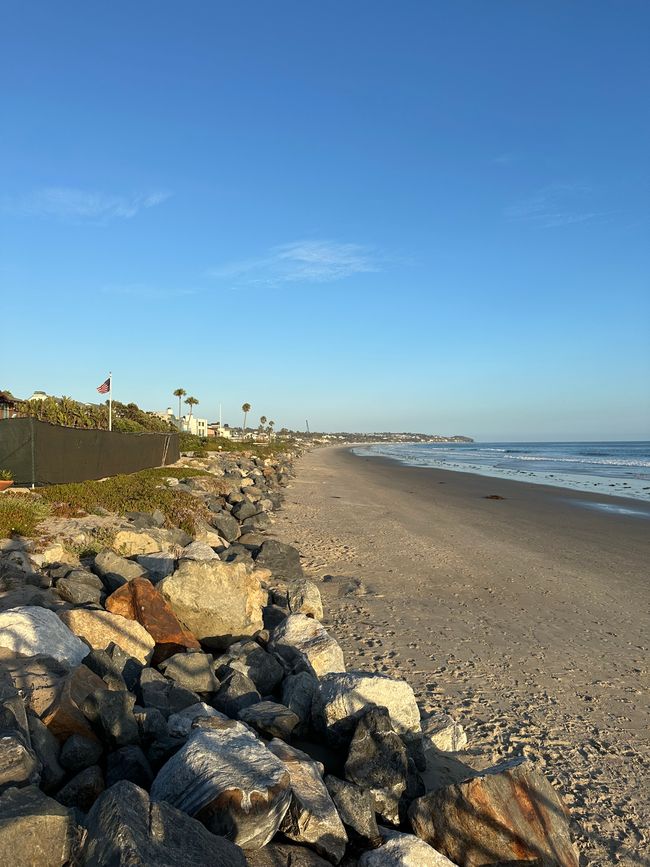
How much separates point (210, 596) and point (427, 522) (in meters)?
12.0

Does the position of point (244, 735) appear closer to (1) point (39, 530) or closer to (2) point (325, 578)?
(2) point (325, 578)

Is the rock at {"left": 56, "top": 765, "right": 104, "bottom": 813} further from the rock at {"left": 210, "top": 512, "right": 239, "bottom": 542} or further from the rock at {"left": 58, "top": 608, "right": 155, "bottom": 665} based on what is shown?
the rock at {"left": 210, "top": 512, "right": 239, "bottom": 542}

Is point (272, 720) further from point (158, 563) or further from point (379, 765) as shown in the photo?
point (158, 563)

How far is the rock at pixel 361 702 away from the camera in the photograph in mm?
4523

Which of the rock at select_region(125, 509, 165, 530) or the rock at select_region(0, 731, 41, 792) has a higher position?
the rock at select_region(0, 731, 41, 792)

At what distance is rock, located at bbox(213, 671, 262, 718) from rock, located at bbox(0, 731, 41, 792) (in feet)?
6.20

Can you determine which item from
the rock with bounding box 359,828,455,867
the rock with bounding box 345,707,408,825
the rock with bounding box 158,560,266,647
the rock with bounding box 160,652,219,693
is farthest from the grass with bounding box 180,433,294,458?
the rock with bounding box 359,828,455,867

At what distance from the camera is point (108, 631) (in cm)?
561

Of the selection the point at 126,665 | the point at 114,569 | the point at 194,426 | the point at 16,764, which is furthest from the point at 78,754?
the point at 194,426

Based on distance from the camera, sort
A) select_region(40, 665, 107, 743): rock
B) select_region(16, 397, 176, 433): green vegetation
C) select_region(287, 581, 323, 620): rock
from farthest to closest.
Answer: select_region(16, 397, 176, 433): green vegetation
select_region(287, 581, 323, 620): rock
select_region(40, 665, 107, 743): rock

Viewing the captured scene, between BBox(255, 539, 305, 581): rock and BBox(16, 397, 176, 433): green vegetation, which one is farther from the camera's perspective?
BBox(16, 397, 176, 433): green vegetation

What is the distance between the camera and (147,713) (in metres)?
3.98

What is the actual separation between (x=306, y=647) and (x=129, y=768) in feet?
9.73

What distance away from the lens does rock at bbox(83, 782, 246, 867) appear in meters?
2.40
